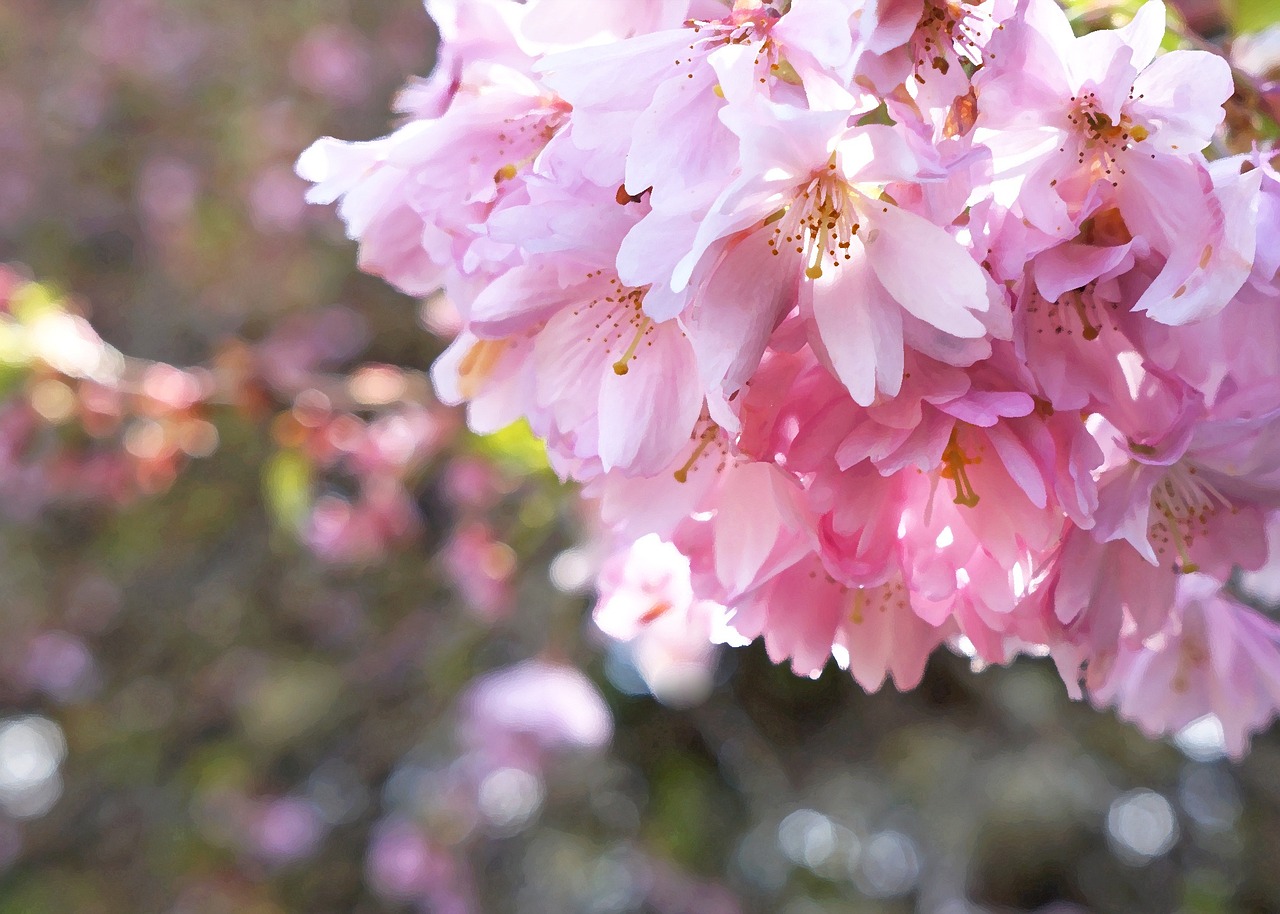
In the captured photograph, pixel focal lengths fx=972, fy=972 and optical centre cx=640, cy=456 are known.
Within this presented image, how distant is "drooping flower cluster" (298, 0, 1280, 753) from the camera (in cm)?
50

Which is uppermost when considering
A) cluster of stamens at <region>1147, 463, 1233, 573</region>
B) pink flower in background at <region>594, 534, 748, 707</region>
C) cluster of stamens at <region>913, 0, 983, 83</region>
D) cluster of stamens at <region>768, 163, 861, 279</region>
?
cluster of stamens at <region>913, 0, 983, 83</region>

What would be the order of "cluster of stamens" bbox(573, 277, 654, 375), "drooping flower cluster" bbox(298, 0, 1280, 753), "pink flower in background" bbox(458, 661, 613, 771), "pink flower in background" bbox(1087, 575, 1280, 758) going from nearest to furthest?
"drooping flower cluster" bbox(298, 0, 1280, 753) < "cluster of stamens" bbox(573, 277, 654, 375) < "pink flower in background" bbox(1087, 575, 1280, 758) < "pink flower in background" bbox(458, 661, 613, 771)

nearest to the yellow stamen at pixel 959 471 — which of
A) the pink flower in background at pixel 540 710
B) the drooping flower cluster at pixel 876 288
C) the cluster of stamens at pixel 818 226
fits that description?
the drooping flower cluster at pixel 876 288

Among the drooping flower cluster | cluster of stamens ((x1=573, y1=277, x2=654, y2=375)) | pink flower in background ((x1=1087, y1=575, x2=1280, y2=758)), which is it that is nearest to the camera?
the drooping flower cluster

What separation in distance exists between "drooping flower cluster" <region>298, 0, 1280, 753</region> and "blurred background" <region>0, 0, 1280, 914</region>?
32.7 inches

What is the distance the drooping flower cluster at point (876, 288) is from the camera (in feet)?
1.65

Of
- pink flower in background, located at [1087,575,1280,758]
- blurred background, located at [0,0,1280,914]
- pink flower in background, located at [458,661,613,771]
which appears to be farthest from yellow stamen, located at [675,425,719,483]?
pink flower in background, located at [458,661,613,771]

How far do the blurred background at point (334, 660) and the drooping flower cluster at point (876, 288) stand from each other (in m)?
0.83

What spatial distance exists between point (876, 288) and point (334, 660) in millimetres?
3041

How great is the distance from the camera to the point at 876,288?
537mm

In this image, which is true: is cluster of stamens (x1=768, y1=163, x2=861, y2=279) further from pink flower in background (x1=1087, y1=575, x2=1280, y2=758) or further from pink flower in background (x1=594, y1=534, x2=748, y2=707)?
pink flower in background (x1=1087, y1=575, x2=1280, y2=758)

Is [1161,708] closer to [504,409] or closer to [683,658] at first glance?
[504,409]

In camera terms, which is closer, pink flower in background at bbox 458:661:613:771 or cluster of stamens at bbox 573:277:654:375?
cluster of stamens at bbox 573:277:654:375

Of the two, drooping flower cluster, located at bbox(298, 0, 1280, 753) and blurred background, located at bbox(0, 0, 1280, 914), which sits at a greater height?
drooping flower cluster, located at bbox(298, 0, 1280, 753)
